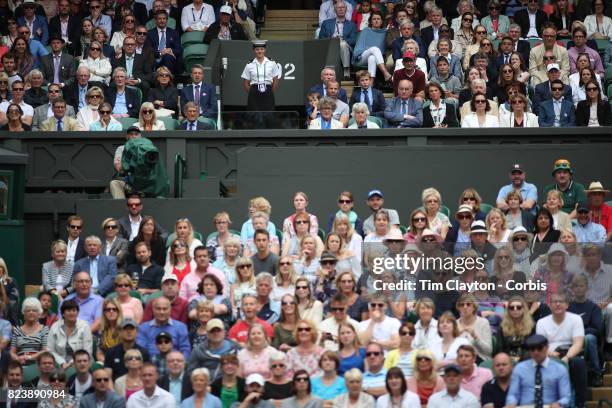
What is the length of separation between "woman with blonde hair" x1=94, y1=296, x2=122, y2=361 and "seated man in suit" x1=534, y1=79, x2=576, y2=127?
7811 millimetres

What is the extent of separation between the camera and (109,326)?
776 inches

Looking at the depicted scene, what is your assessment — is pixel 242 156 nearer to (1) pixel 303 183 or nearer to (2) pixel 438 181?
(1) pixel 303 183

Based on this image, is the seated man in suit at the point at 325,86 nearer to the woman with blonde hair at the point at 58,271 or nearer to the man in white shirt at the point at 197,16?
the man in white shirt at the point at 197,16

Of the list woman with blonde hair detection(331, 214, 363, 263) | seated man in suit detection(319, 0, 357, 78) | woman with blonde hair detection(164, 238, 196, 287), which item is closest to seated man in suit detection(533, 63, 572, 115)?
seated man in suit detection(319, 0, 357, 78)

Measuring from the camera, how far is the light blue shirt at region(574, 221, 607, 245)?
21547 mm

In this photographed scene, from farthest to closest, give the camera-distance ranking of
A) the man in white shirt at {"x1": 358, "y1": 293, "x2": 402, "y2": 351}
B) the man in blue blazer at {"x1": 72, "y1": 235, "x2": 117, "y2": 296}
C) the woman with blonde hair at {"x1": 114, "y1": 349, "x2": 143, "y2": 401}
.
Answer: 1. the man in blue blazer at {"x1": 72, "y1": 235, "x2": 117, "y2": 296}
2. the man in white shirt at {"x1": 358, "y1": 293, "x2": 402, "y2": 351}
3. the woman with blonde hair at {"x1": 114, "y1": 349, "x2": 143, "y2": 401}

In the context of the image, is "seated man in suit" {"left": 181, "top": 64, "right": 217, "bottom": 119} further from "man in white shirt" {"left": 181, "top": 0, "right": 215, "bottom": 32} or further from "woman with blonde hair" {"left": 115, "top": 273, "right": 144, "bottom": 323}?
"woman with blonde hair" {"left": 115, "top": 273, "right": 144, "bottom": 323}

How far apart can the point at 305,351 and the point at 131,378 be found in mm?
1794

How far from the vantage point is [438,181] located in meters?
24.3

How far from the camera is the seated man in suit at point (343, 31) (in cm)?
2798

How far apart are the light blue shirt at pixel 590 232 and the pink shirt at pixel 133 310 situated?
5245mm

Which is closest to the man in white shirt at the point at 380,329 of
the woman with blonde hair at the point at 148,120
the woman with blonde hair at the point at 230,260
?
the woman with blonde hair at the point at 230,260

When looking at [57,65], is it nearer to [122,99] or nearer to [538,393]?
[122,99]

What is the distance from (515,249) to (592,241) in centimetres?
136
